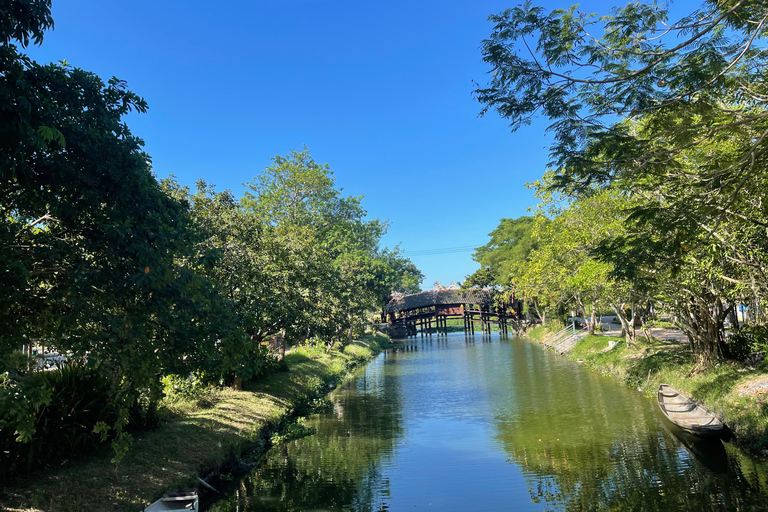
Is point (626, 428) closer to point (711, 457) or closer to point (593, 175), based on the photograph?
point (711, 457)

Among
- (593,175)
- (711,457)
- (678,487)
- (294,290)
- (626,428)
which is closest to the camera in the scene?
(593,175)

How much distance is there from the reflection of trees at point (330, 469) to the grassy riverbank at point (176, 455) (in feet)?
3.03

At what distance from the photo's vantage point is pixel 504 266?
55688 mm

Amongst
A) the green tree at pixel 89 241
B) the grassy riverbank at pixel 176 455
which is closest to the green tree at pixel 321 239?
the grassy riverbank at pixel 176 455

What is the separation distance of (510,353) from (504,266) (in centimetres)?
1580

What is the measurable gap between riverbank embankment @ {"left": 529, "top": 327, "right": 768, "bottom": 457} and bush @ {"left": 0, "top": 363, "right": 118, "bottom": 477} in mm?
13625

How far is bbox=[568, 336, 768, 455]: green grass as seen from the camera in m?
12.0

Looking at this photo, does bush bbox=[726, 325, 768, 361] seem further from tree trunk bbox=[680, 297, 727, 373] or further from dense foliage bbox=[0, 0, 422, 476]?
dense foliage bbox=[0, 0, 422, 476]

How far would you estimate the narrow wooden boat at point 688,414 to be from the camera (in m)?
12.7

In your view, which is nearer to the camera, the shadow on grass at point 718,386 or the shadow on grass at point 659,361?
the shadow on grass at point 718,386

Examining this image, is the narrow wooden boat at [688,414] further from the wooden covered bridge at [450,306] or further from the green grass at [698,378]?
the wooden covered bridge at [450,306]

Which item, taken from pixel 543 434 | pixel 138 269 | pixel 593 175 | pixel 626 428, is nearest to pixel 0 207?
pixel 138 269

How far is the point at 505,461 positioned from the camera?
1302 centimetres

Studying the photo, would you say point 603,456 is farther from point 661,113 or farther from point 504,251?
point 504,251
